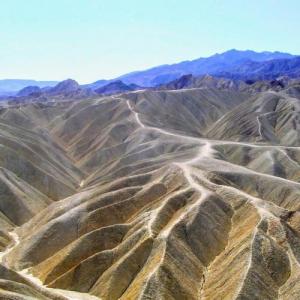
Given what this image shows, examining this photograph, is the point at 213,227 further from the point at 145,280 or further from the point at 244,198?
the point at 145,280

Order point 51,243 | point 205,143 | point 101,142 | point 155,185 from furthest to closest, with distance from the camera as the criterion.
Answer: point 101,142
point 205,143
point 155,185
point 51,243

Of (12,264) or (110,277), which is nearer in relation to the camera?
(110,277)

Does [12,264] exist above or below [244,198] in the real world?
below

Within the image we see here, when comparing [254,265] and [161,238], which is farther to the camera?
[161,238]

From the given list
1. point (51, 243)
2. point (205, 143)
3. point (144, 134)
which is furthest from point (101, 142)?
point (51, 243)

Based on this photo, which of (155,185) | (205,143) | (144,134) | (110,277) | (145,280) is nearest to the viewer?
(145,280)

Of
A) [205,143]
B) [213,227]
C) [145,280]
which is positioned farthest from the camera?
[205,143]

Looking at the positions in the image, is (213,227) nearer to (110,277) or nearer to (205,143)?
(110,277)

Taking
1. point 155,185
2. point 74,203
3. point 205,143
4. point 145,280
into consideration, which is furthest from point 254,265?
point 205,143

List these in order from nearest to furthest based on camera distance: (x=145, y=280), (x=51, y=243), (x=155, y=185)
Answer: (x=145, y=280) < (x=51, y=243) < (x=155, y=185)
